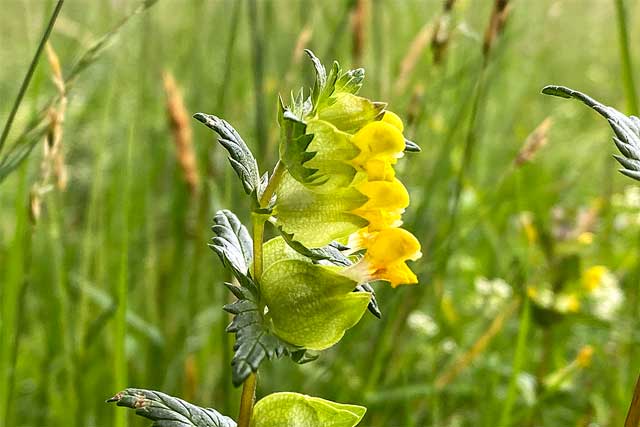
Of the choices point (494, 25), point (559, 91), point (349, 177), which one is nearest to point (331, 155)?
point (349, 177)

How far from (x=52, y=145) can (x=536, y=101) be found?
2.56 metres

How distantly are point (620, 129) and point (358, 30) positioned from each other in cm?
97

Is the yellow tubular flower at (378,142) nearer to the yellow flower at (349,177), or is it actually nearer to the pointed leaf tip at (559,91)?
the yellow flower at (349,177)

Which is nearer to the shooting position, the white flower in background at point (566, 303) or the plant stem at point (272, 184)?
the plant stem at point (272, 184)

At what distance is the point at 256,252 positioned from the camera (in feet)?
1.69

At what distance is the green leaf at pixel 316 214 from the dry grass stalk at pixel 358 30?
0.94m

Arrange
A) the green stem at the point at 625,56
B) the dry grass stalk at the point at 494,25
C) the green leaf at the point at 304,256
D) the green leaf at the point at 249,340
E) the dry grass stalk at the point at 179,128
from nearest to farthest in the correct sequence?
the green leaf at the point at 249,340, the green leaf at the point at 304,256, the green stem at the point at 625,56, the dry grass stalk at the point at 494,25, the dry grass stalk at the point at 179,128

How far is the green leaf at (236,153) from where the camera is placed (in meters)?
0.46

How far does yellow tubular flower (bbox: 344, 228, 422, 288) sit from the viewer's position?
1.51 ft

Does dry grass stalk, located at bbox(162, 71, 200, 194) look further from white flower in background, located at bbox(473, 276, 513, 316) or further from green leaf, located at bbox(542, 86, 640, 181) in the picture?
green leaf, located at bbox(542, 86, 640, 181)

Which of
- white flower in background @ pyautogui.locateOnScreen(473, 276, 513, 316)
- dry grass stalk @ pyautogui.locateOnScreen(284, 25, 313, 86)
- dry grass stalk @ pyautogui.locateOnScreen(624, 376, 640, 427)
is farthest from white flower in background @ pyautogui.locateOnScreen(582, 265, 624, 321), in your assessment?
dry grass stalk @ pyautogui.locateOnScreen(624, 376, 640, 427)

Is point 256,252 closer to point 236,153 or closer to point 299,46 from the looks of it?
point 236,153

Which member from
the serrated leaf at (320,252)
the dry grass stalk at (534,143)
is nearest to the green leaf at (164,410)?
the serrated leaf at (320,252)

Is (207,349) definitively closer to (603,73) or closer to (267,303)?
(267,303)
